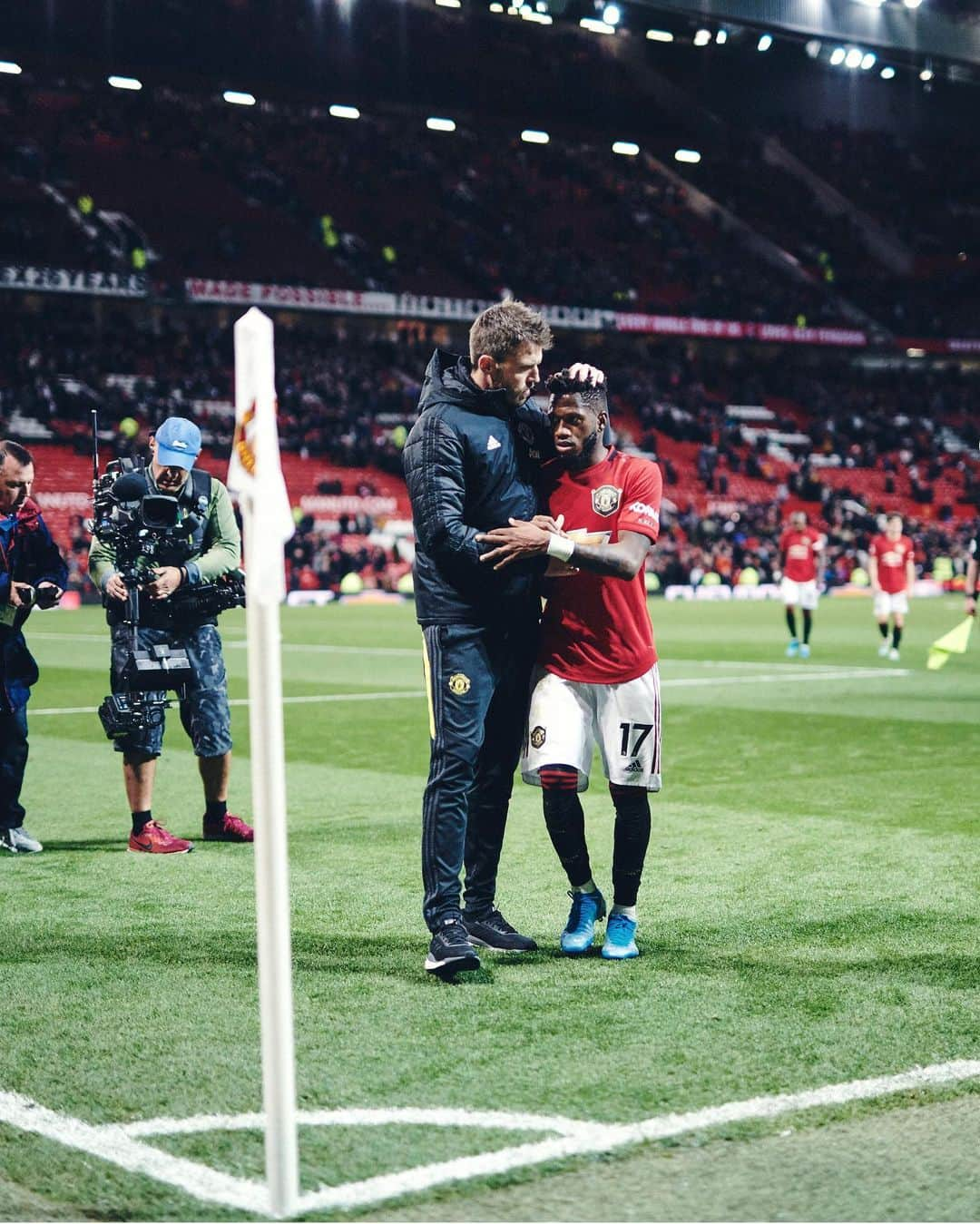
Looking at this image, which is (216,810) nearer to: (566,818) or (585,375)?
(566,818)

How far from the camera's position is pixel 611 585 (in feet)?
19.0

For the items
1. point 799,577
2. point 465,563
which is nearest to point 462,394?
point 465,563

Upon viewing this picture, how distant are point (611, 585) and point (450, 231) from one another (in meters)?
49.2

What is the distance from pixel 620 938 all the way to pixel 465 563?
4.87 feet

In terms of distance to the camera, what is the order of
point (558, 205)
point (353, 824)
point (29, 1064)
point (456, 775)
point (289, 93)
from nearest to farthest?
point (29, 1064)
point (456, 775)
point (353, 824)
point (289, 93)
point (558, 205)

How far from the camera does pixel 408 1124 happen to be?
12.9ft

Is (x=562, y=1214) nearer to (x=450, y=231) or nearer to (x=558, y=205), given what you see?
(x=450, y=231)

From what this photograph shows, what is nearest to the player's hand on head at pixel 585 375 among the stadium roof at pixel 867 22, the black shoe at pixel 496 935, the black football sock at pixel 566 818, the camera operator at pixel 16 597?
the black football sock at pixel 566 818

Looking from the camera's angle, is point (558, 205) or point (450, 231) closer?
point (450, 231)

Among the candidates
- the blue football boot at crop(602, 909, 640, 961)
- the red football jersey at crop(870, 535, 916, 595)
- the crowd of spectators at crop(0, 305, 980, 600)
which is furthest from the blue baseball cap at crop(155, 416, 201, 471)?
the crowd of spectators at crop(0, 305, 980, 600)

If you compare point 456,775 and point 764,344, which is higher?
point 764,344

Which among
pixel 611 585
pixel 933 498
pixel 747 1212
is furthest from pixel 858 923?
pixel 933 498

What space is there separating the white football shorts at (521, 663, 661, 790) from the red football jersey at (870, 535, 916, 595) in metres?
16.2

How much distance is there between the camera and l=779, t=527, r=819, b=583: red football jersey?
22047mm
